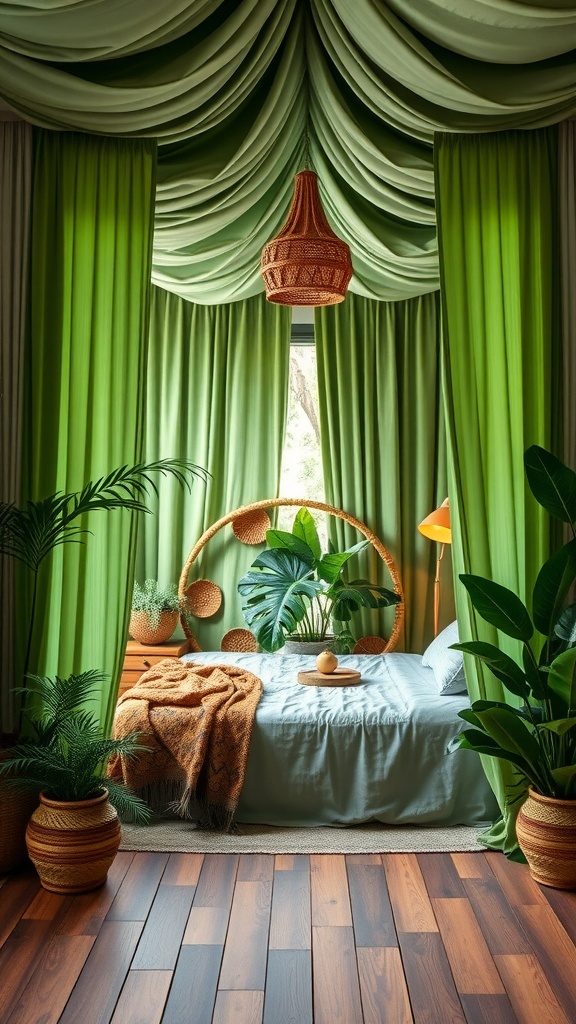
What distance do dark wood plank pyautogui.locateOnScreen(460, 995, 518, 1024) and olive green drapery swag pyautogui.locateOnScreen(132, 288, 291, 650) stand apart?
3616 millimetres

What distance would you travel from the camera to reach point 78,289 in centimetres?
368

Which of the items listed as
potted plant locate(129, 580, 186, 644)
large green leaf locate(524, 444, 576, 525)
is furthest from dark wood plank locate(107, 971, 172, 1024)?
potted plant locate(129, 580, 186, 644)

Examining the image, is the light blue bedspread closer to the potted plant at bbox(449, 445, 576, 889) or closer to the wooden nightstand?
the potted plant at bbox(449, 445, 576, 889)

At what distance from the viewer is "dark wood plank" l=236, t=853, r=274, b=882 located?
11.1ft

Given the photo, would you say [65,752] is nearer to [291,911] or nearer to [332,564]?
[291,911]

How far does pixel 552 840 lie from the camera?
→ 3.24 metres

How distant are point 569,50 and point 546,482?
1.41 meters

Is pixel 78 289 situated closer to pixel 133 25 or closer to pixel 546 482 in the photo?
pixel 133 25

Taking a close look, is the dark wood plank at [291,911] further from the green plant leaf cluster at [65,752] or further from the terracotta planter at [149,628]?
the terracotta planter at [149,628]

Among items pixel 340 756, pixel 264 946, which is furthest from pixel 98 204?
pixel 264 946

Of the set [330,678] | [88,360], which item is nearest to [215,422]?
[330,678]

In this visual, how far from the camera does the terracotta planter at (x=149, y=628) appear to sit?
18.2 ft

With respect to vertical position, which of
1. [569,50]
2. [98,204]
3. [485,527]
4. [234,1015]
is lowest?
[234,1015]

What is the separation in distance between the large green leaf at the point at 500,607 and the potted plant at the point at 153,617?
8.60 ft
